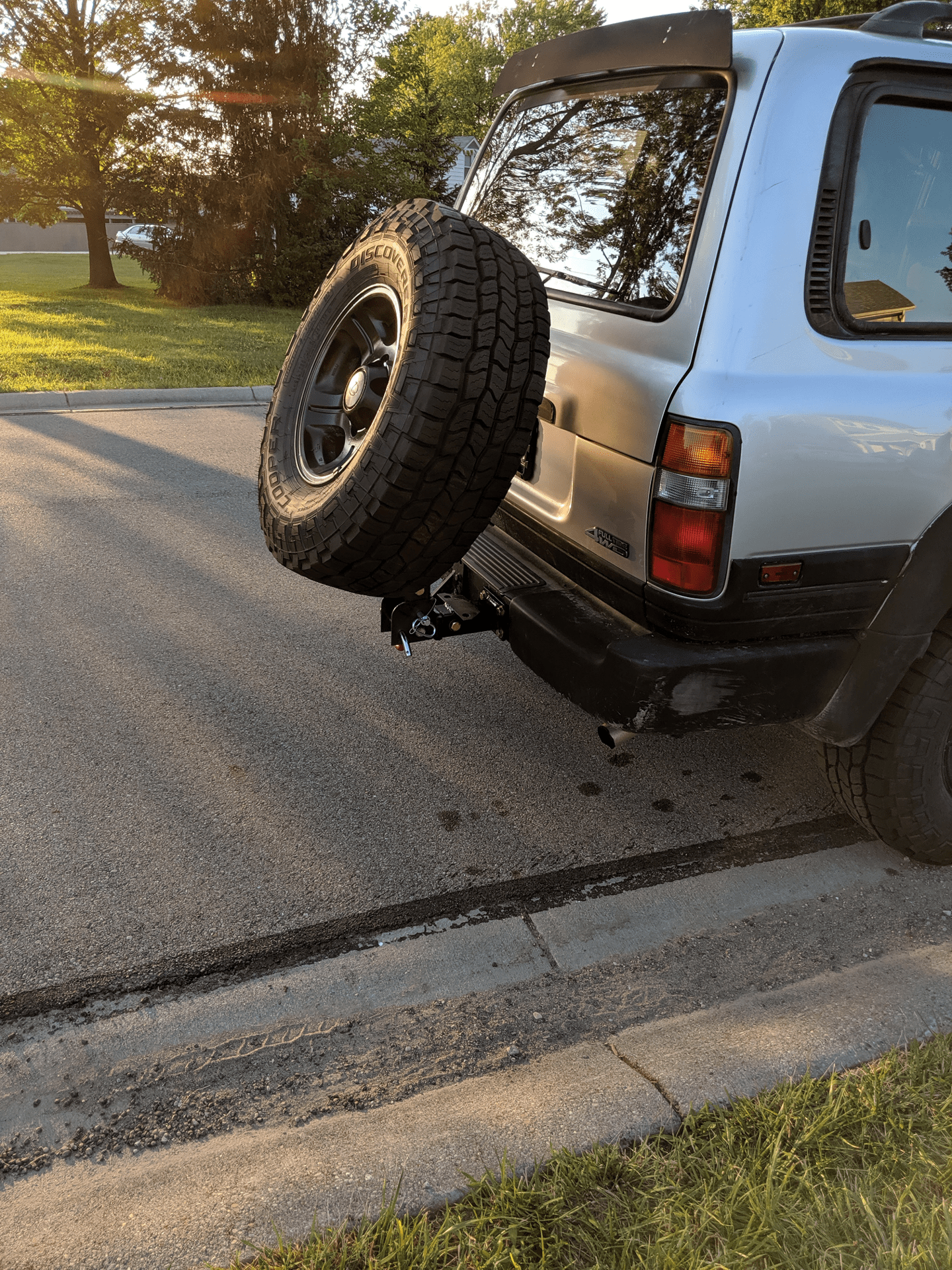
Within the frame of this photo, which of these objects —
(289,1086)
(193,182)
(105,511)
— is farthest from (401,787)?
(193,182)

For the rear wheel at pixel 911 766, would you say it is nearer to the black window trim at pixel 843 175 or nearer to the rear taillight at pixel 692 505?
the rear taillight at pixel 692 505

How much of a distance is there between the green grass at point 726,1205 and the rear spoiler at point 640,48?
243cm

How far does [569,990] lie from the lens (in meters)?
2.49

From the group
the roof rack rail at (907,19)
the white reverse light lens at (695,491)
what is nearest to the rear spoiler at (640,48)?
the roof rack rail at (907,19)

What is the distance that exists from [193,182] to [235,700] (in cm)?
1661

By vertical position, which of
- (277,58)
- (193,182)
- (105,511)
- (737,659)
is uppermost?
(277,58)

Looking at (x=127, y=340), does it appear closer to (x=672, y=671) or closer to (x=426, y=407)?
(x=426, y=407)

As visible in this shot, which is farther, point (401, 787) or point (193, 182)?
point (193, 182)

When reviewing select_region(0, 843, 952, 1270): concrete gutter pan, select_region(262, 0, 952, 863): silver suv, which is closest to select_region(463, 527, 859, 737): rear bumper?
select_region(262, 0, 952, 863): silver suv

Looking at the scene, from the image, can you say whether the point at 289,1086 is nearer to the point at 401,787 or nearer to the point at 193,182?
the point at 401,787

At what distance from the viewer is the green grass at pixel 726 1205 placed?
1.74 m

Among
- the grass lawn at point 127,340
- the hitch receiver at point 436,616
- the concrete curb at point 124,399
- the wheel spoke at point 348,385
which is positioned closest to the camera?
the wheel spoke at point 348,385

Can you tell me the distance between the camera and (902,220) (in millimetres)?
2449

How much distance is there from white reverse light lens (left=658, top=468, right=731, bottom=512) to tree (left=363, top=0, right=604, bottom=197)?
5216 millimetres
